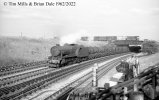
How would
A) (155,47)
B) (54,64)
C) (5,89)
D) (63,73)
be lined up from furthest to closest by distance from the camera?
(155,47) → (54,64) → (63,73) → (5,89)

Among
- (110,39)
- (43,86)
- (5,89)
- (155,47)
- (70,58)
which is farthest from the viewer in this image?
(110,39)

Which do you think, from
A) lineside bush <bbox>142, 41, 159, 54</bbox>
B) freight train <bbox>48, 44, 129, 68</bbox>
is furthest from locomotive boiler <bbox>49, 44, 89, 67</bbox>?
lineside bush <bbox>142, 41, 159, 54</bbox>

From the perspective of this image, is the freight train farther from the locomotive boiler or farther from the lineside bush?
the lineside bush

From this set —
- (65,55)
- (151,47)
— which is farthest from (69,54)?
(151,47)

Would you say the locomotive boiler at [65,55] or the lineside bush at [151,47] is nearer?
the locomotive boiler at [65,55]

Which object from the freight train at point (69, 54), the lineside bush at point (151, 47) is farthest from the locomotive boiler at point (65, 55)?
the lineside bush at point (151, 47)

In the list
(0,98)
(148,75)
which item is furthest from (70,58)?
(148,75)

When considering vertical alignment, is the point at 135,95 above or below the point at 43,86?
above

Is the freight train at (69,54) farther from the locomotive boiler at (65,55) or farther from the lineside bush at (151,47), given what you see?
the lineside bush at (151,47)

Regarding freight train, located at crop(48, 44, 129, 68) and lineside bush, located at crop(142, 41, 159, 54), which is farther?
lineside bush, located at crop(142, 41, 159, 54)

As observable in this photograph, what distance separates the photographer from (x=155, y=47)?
38094 millimetres

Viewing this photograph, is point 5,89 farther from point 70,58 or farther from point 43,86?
point 70,58

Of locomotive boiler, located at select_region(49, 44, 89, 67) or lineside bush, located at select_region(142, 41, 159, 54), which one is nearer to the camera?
locomotive boiler, located at select_region(49, 44, 89, 67)

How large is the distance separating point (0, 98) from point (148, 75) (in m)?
9.26
